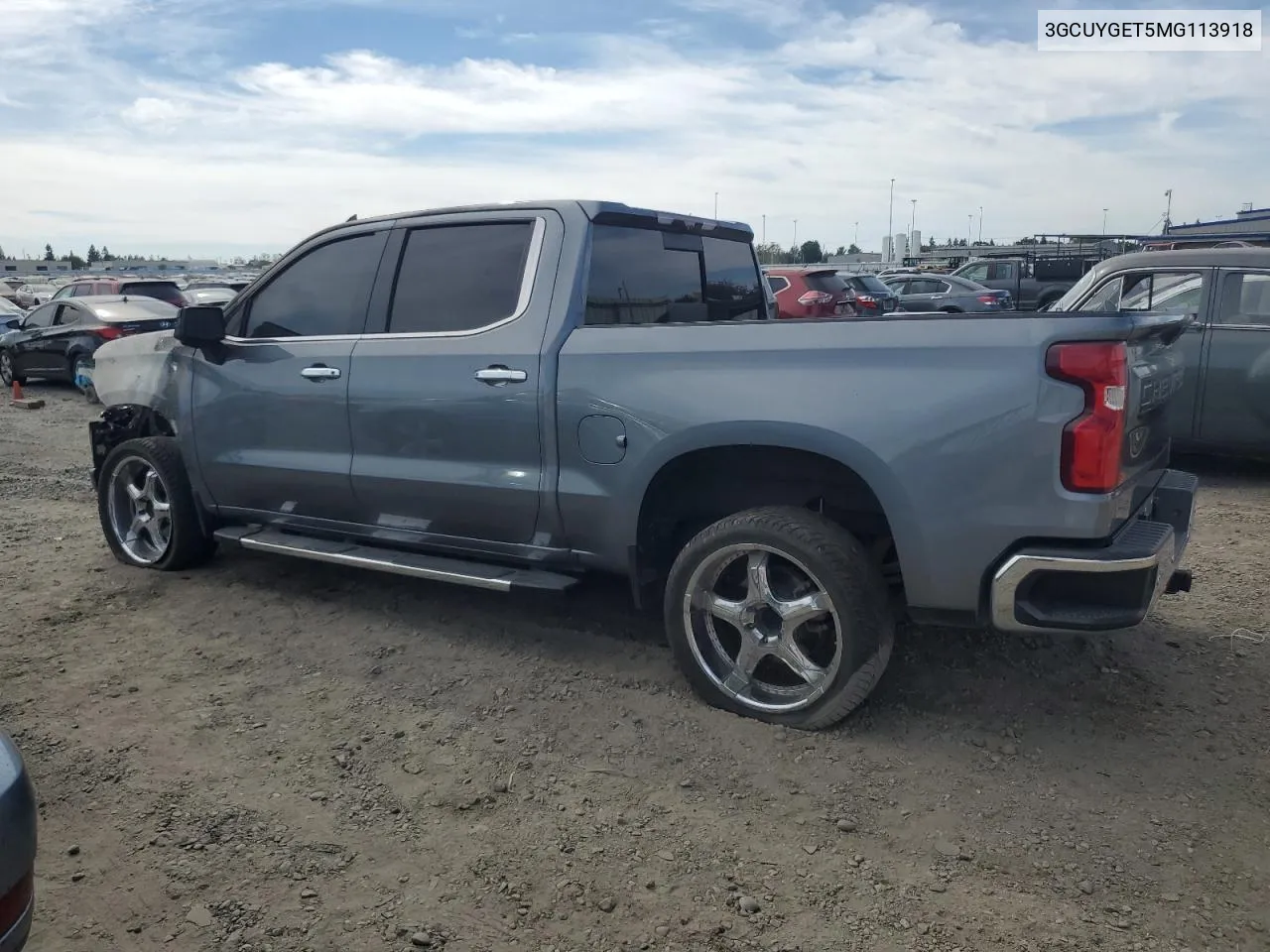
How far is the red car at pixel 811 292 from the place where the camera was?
1595 centimetres

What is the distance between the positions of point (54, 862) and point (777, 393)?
8.74 feet

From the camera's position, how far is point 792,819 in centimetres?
313

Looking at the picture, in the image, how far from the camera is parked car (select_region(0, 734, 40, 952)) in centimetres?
196

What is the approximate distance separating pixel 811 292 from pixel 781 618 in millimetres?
13130

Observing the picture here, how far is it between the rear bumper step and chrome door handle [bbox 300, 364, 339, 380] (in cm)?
300

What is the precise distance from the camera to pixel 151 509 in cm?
569

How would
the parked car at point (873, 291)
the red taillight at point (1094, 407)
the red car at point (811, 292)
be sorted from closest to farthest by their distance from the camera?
the red taillight at point (1094, 407) → the red car at point (811, 292) → the parked car at point (873, 291)

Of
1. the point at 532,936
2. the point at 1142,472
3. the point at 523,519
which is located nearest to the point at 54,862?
the point at 532,936

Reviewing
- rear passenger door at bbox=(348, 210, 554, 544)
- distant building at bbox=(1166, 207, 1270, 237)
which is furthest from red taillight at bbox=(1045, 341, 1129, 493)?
distant building at bbox=(1166, 207, 1270, 237)

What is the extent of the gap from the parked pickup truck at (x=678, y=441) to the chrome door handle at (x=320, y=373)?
19 mm

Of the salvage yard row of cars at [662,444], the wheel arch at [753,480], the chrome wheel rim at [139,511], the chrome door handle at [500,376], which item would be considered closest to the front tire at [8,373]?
the chrome wheel rim at [139,511]

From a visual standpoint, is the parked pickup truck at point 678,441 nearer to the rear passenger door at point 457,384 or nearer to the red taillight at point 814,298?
the rear passenger door at point 457,384

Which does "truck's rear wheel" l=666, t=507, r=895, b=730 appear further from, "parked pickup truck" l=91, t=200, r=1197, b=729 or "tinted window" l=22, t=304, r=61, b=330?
"tinted window" l=22, t=304, r=61, b=330

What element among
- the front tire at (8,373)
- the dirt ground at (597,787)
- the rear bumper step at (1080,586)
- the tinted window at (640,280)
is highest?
the tinted window at (640,280)
